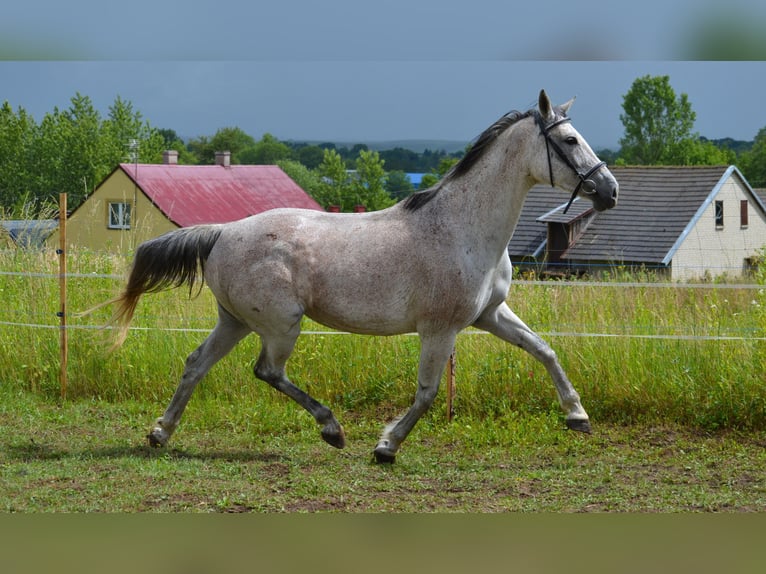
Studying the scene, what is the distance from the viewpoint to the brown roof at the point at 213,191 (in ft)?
115

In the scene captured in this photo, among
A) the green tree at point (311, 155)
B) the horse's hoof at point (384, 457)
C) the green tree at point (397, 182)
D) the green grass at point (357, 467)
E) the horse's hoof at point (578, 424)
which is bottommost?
the green grass at point (357, 467)

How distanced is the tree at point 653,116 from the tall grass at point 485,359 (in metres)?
47.3

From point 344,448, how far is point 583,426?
57.5 inches

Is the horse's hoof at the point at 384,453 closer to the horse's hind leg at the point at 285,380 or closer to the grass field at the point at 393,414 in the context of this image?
the grass field at the point at 393,414

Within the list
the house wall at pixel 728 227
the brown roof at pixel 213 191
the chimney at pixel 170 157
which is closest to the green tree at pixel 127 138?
the chimney at pixel 170 157

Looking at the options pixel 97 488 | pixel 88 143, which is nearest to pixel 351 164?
pixel 88 143

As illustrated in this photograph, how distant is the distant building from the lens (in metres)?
28.3

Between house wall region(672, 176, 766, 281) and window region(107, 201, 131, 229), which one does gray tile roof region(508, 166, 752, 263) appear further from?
window region(107, 201, 131, 229)

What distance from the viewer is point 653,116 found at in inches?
2158

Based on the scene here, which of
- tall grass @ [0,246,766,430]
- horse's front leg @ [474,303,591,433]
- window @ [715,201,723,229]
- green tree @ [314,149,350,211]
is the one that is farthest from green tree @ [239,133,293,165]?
horse's front leg @ [474,303,591,433]

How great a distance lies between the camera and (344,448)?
19.2 feet

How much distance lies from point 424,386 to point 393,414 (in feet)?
5.49

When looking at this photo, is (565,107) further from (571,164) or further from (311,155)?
(311,155)

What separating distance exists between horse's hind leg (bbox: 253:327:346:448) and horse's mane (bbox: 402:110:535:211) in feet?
3.36
